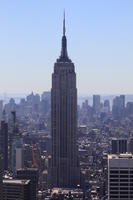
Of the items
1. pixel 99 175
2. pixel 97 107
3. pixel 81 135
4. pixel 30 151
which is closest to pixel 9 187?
pixel 99 175

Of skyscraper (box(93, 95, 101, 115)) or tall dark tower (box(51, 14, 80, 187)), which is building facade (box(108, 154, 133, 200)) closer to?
tall dark tower (box(51, 14, 80, 187))

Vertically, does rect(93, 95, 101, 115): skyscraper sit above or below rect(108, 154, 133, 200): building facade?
above

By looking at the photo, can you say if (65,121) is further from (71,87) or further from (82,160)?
(82,160)

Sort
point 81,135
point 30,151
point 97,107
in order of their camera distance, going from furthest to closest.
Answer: point 97,107, point 81,135, point 30,151

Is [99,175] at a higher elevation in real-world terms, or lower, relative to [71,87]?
lower

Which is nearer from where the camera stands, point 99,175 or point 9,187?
point 9,187

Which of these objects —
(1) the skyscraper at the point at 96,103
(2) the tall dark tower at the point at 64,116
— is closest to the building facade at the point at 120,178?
(2) the tall dark tower at the point at 64,116

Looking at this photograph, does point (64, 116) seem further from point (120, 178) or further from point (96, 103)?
point (96, 103)

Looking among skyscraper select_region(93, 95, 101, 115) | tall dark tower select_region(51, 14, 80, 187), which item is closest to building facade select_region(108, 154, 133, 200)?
tall dark tower select_region(51, 14, 80, 187)

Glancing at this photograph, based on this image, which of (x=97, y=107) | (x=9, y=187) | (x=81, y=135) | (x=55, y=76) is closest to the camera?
(x=9, y=187)
